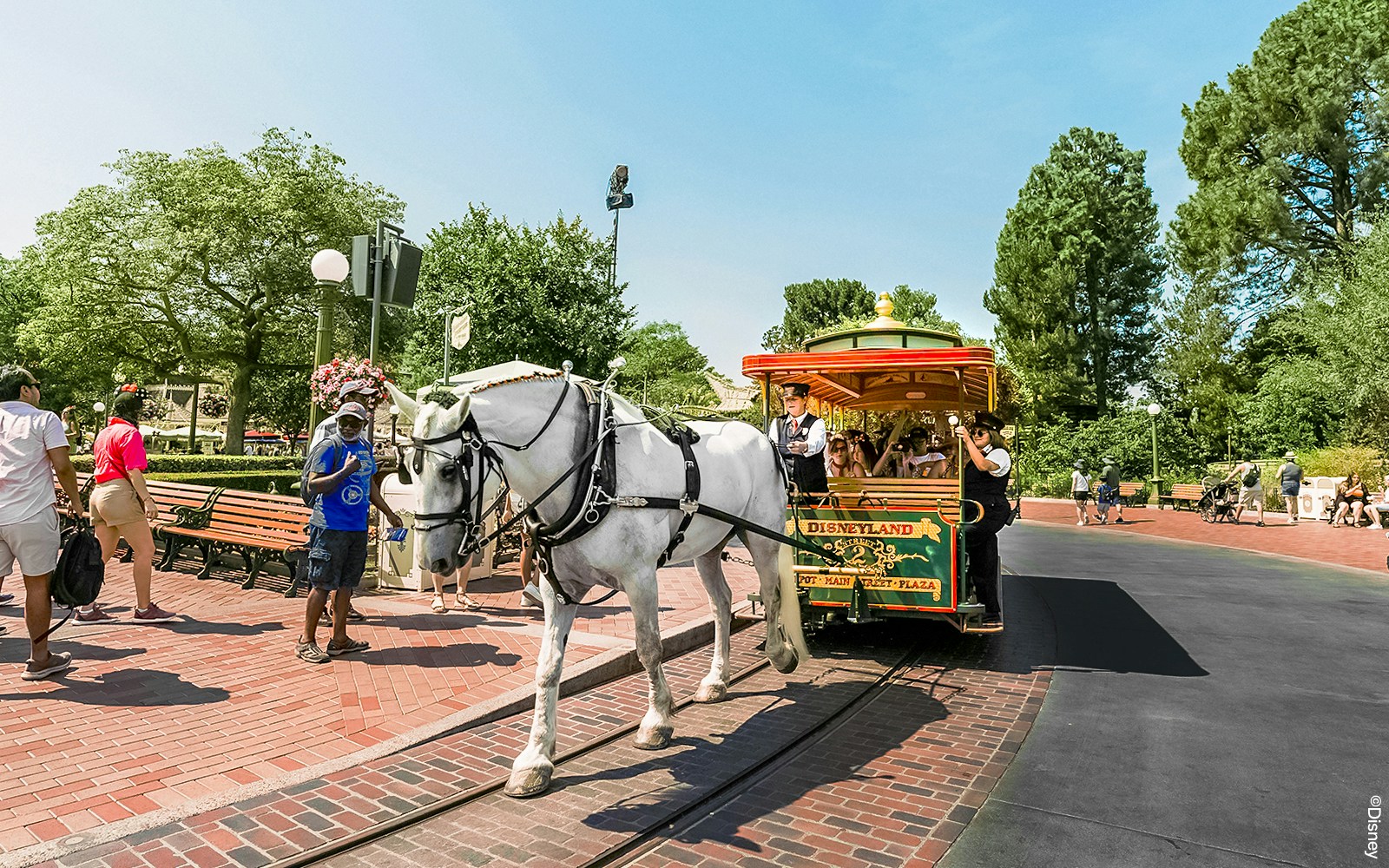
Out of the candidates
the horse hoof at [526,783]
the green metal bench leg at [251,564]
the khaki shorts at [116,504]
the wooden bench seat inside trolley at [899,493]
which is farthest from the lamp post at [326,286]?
the horse hoof at [526,783]

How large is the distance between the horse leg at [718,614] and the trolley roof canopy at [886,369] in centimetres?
182

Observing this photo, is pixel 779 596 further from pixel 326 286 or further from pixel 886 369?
pixel 326 286

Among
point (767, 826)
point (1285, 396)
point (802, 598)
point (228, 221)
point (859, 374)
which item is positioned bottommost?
point (767, 826)

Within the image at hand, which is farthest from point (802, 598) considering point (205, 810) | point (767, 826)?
point (205, 810)

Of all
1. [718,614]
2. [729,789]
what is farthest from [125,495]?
[729,789]

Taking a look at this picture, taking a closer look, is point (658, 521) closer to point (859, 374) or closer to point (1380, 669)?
point (859, 374)

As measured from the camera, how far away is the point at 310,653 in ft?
18.7

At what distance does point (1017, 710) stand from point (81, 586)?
6376 millimetres

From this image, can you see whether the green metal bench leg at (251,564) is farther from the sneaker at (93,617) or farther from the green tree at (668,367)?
the green tree at (668,367)

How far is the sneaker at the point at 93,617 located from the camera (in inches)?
261

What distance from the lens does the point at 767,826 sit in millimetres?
3535

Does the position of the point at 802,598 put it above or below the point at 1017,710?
above

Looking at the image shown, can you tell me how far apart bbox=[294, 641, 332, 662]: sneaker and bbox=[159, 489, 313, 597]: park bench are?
2.13m

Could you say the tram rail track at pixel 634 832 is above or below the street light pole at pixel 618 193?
below
